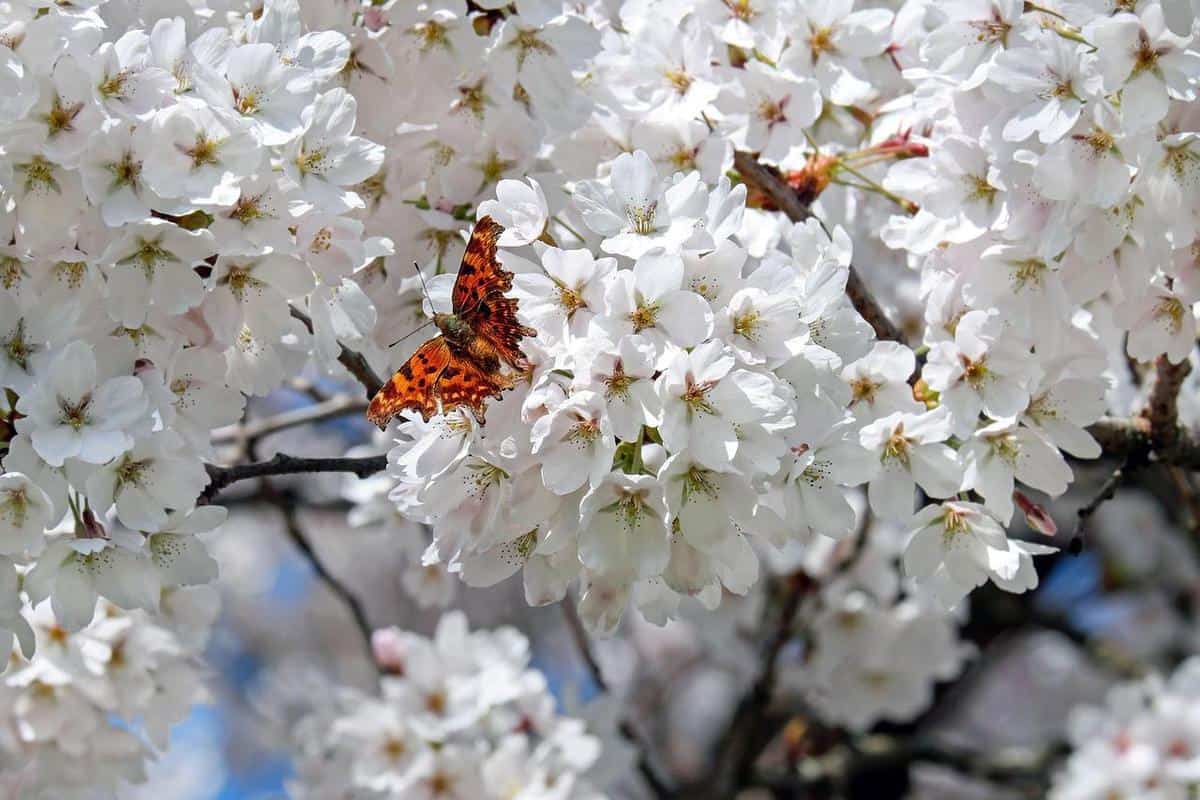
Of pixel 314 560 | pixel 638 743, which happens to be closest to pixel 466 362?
pixel 314 560

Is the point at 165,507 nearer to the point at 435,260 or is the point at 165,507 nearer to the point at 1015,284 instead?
the point at 435,260

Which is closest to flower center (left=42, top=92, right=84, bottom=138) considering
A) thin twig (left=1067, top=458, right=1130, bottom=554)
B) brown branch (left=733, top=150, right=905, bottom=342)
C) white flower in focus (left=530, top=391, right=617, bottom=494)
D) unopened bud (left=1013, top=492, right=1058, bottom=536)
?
white flower in focus (left=530, top=391, right=617, bottom=494)

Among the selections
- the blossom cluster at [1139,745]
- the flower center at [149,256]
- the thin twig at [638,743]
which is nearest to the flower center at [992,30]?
the flower center at [149,256]

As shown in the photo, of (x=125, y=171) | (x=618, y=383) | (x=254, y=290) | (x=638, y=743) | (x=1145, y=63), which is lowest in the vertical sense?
(x=638, y=743)

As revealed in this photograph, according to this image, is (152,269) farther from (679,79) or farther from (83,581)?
Result: (679,79)

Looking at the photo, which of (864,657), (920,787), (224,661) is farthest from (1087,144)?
(224,661)
